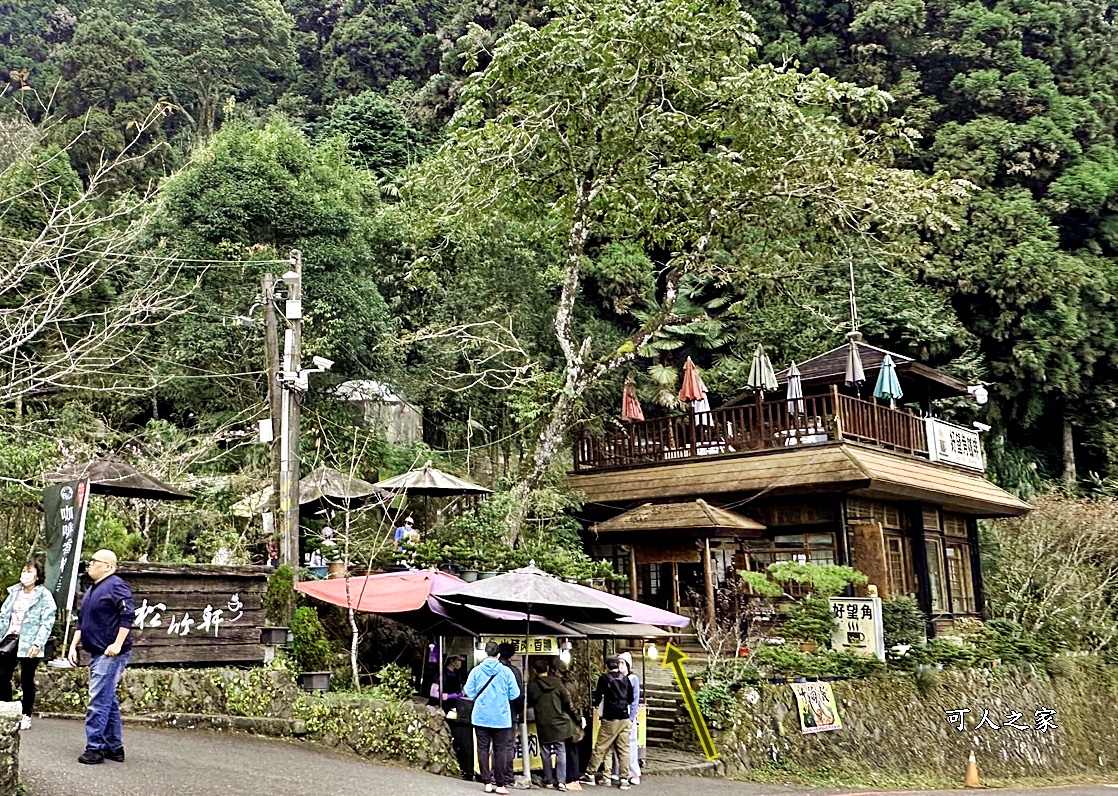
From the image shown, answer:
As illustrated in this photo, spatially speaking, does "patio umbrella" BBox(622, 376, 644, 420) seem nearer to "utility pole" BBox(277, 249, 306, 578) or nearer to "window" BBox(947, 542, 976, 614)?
"window" BBox(947, 542, 976, 614)

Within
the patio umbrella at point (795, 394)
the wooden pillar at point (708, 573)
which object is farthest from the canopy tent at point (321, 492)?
the patio umbrella at point (795, 394)

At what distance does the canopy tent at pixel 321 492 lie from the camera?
1720 cm

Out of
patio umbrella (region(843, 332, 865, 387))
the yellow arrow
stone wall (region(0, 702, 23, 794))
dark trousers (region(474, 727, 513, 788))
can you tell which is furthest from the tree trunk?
stone wall (region(0, 702, 23, 794))

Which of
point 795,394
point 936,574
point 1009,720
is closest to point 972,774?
point 1009,720

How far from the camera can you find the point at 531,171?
61.3ft

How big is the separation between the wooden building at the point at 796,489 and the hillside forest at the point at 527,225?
1.49 meters

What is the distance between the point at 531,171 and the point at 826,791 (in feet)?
37.4

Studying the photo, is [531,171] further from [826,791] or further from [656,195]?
[826,791]

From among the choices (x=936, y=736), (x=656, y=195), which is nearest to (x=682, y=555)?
(x=936, y=736)

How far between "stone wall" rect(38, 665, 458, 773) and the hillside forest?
2.55m

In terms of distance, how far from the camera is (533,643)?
12.2m

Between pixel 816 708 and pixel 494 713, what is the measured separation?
23.2 feet

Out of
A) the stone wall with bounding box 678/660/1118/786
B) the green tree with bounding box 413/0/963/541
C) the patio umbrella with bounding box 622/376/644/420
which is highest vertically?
the green tree with bounding box 413/0/963/541

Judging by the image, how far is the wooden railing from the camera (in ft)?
62.9
